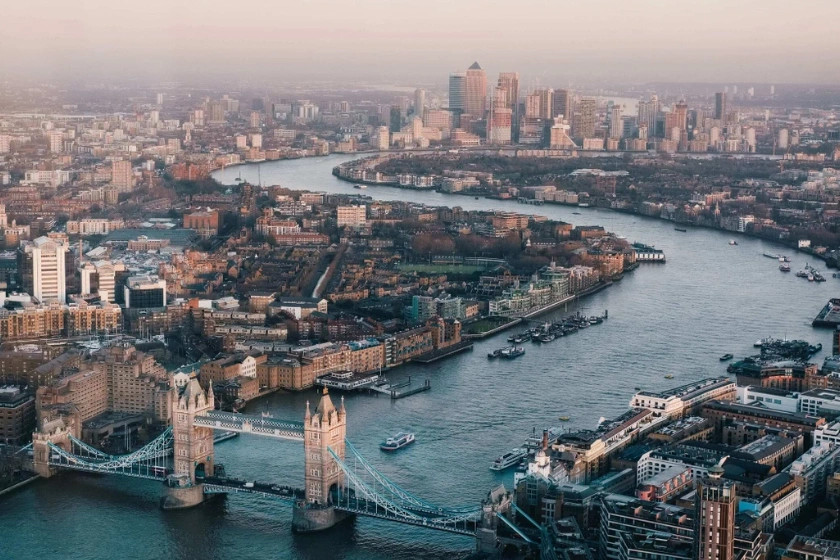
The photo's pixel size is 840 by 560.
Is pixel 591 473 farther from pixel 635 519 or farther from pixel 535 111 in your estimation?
pixel 535 111

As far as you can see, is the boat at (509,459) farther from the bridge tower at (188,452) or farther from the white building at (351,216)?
the white building at (351,216)

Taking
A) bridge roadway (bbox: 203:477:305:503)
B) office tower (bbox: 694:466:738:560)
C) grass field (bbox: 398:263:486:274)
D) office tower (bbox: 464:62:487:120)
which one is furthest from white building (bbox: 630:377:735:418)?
office tower (bbox: 464:62:487:120)

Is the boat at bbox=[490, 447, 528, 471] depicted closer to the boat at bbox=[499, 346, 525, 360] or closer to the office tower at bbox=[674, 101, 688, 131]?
the boat at bbox=[499, 346, 525, 360]

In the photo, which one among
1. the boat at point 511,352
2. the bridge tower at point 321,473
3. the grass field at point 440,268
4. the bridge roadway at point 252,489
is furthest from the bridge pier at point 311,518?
the grass field at point 440,268

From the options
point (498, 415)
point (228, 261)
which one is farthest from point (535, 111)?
point (498, 415)

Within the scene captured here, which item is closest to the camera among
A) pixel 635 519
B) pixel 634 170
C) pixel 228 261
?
pixel 635 519

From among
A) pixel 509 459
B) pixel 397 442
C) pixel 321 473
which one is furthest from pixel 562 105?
pixel 321 473
